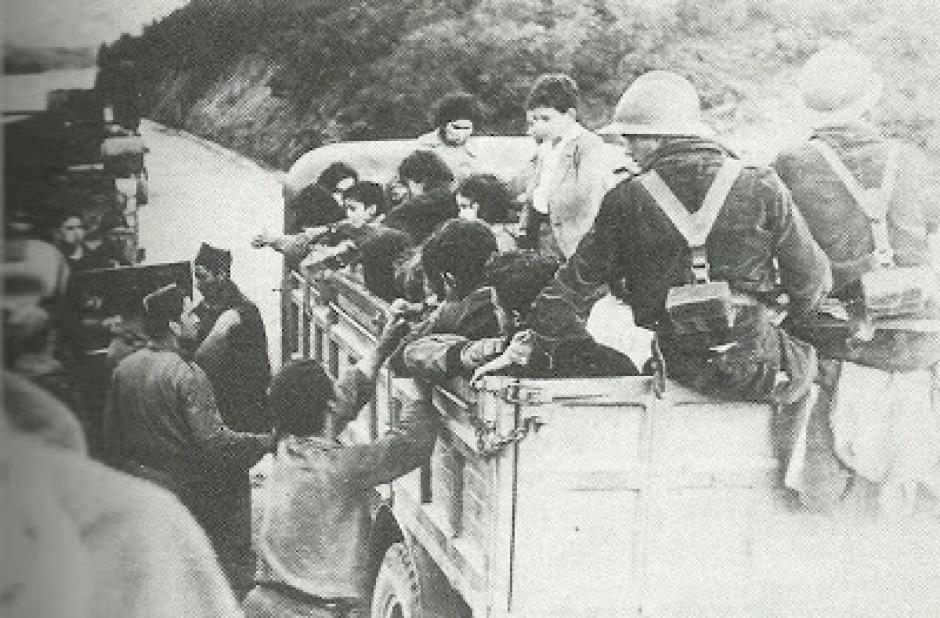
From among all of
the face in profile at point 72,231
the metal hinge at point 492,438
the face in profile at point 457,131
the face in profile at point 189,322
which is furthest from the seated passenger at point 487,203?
the face in profile at point 72,231

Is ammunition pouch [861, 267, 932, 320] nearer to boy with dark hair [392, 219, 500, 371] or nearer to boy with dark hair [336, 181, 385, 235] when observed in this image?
boy with dark hair [392, 219, 500, 371]

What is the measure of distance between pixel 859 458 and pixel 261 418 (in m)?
1.70

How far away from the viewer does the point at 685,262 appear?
324cm

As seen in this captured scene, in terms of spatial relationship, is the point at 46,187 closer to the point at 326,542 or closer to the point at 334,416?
the point at 334,416

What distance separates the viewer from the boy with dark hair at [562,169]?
3.40m

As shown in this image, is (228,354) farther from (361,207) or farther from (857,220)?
(857,220)

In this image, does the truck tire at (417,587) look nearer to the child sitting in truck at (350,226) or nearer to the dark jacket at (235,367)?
the dark jacket at (235,367)

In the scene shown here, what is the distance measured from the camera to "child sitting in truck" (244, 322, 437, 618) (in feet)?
10.9

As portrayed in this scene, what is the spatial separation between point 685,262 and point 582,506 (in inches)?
27.4

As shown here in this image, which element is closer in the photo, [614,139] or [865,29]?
[614,139]

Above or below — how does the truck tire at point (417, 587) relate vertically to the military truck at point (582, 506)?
below

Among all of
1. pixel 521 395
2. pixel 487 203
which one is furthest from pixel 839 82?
pixel 521 395

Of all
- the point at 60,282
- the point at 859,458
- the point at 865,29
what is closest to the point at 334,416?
the point at 60,282

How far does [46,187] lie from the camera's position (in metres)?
3.22
